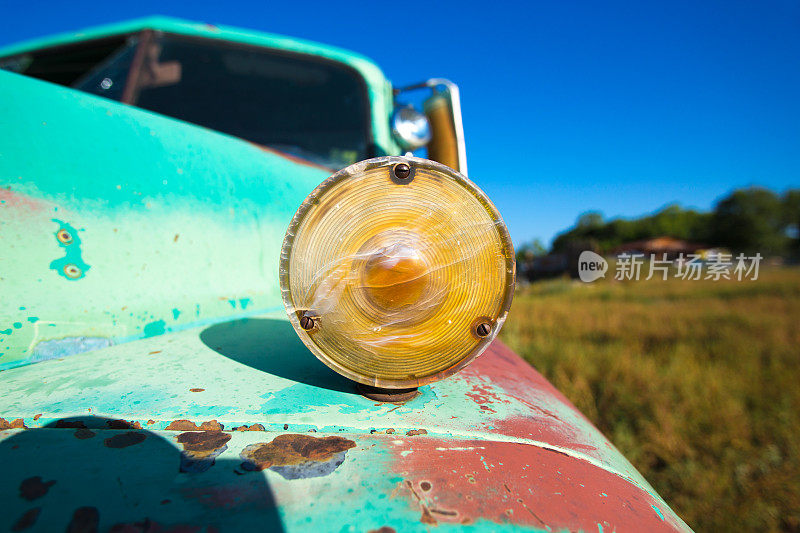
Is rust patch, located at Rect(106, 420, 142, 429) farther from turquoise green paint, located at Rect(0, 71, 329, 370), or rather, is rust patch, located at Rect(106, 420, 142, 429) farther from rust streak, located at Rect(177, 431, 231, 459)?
turquoise green paint, located at Rect(0, 71, 329, 370)

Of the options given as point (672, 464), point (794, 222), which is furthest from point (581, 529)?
point (794, 222)

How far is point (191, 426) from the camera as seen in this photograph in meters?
0.56

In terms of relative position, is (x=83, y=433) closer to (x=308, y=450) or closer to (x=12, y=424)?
(x=12, y=424)

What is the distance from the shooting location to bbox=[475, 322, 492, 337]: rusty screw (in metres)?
0.67

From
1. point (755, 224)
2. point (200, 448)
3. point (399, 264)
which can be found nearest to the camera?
point (200, 448)

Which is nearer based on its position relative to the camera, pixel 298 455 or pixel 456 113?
pixel 298 455

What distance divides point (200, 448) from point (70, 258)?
0.60 meters

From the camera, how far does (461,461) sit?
0.54 meters

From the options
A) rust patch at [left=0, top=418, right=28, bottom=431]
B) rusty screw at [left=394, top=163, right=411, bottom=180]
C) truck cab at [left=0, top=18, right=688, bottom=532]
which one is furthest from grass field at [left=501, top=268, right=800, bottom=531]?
rust patch at [left=0, top=418, right=28, bottom=431]

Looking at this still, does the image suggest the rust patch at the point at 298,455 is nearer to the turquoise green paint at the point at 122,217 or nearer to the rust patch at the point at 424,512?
the rust patch at the point at 424,512

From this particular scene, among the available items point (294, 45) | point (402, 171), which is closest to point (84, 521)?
point (402, 171)

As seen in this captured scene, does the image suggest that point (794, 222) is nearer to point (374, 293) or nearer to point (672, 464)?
point (672, 464)

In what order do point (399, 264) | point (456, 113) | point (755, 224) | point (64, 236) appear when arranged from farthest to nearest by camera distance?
point (755, 224), point (456, 113), point (64, 236), point (399, 264)

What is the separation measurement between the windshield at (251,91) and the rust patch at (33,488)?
140cm
